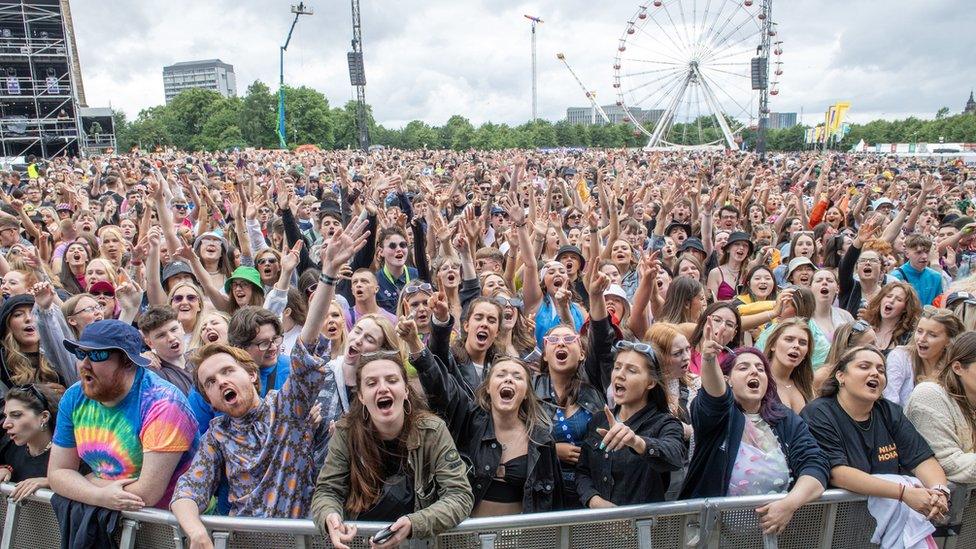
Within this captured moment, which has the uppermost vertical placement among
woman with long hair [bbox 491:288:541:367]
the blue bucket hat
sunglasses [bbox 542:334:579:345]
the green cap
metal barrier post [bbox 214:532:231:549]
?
the blue bucket hat

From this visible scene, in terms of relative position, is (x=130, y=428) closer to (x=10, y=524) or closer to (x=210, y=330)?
(x=10, y=524)

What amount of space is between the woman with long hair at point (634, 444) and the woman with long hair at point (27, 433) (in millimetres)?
2686

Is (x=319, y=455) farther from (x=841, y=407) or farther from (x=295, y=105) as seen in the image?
(x=295, y=105)

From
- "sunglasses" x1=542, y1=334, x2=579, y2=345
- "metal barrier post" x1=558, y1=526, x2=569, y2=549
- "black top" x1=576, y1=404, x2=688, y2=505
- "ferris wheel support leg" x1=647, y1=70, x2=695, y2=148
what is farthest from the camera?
"ferris wheel support leg" x1=647, y1=70, x2=695, y2=148

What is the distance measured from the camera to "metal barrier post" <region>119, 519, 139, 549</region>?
110 inches

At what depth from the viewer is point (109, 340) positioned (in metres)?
2.74

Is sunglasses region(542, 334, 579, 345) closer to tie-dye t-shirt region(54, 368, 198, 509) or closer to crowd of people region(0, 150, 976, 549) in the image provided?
crowd of people region(0, 150, 976, 549)

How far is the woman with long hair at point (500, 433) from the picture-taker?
299 cm

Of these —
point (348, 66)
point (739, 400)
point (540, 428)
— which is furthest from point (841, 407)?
point (348, 66)

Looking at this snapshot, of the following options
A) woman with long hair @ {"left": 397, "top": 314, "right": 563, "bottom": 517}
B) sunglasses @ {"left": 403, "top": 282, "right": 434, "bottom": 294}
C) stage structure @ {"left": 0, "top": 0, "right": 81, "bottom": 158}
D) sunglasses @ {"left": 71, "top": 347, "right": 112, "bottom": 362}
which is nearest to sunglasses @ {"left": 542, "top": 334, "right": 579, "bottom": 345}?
woman with long hair @ {"left": 397, "top": 314, "right": 563, "bottom": 517}

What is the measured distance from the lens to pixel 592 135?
90.1 m

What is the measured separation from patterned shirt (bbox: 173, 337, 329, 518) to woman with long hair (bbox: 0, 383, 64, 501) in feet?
3.49

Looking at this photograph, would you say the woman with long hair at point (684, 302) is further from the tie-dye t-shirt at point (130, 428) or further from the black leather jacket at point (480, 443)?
the tie-dye t-shirt at point (130, 428)

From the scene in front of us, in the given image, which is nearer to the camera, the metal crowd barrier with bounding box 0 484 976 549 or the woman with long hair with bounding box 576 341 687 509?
the metal crowd barrier with bounding box 0 484 976 549
